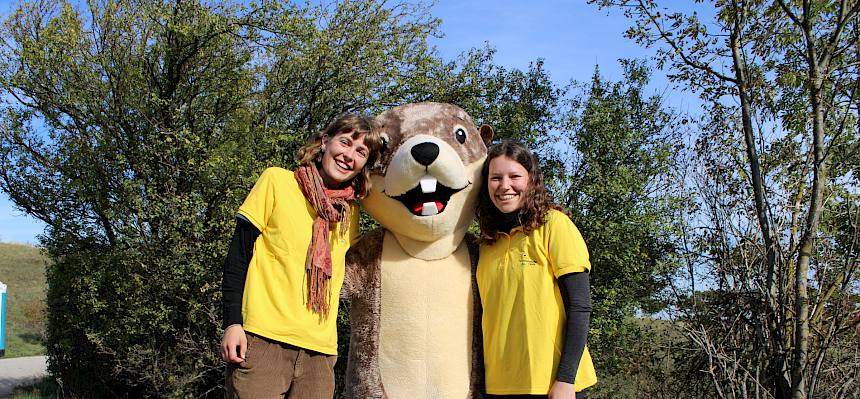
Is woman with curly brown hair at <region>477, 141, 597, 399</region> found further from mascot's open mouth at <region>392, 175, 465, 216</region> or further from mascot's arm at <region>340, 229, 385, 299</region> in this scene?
mascot's arm at <region>340, 229, 385, 299</region>

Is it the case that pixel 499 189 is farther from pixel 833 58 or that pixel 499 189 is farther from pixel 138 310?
pixel 138 310

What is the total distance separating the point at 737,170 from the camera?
466 centimetres

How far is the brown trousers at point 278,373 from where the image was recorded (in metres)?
2.46

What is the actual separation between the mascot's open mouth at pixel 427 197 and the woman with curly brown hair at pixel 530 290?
0.25 metres

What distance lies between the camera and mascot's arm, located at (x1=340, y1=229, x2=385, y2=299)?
10.5 feet

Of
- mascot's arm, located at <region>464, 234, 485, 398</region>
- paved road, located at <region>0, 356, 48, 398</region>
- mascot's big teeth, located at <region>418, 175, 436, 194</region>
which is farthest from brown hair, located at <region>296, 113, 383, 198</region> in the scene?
paved road, located at <region>0, 356, 48, 398</region>

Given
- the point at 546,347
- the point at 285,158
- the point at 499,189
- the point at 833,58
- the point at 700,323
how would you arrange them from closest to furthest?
the point at 546,347, the point at 499,189, the point at 700,323, the point at 833,58, the point at 285,158

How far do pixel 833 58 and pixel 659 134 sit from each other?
2.37 metres

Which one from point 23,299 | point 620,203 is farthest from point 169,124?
point 23,299

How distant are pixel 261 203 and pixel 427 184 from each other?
2.59ft

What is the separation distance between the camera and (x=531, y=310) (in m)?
2.71

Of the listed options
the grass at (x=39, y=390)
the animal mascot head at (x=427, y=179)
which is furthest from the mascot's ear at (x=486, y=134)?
the grass at (x=39, y=390)

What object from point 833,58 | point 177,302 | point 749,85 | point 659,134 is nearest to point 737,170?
point 749,85

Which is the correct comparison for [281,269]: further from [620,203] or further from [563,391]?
[620,203]
